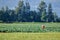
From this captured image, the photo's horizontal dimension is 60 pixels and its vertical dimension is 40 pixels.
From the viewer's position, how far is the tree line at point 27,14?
1312 cm

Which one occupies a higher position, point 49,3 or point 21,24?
point 49,3

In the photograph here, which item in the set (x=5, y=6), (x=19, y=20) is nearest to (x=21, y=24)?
(x=19, y=20)

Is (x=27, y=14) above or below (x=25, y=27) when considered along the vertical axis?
above

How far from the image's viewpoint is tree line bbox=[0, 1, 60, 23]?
1312 cm

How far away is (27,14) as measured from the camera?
13.9 metres

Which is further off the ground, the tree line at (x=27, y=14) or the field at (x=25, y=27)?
the tree line at (x=27, y=14)

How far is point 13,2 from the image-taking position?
13094 mm

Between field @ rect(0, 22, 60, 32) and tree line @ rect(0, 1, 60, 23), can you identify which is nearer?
tree line @ rect(0, 1, 60, 23)

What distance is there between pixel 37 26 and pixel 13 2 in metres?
2.33

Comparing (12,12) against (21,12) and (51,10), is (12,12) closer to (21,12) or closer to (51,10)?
(21,12)

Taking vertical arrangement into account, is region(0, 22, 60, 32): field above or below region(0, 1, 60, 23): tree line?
below

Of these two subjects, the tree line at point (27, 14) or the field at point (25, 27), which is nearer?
the tree line at point (27, 14)

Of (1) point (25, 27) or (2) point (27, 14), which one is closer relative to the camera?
(2) point (27, 14)

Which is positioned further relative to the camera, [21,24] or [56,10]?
[21,24]
